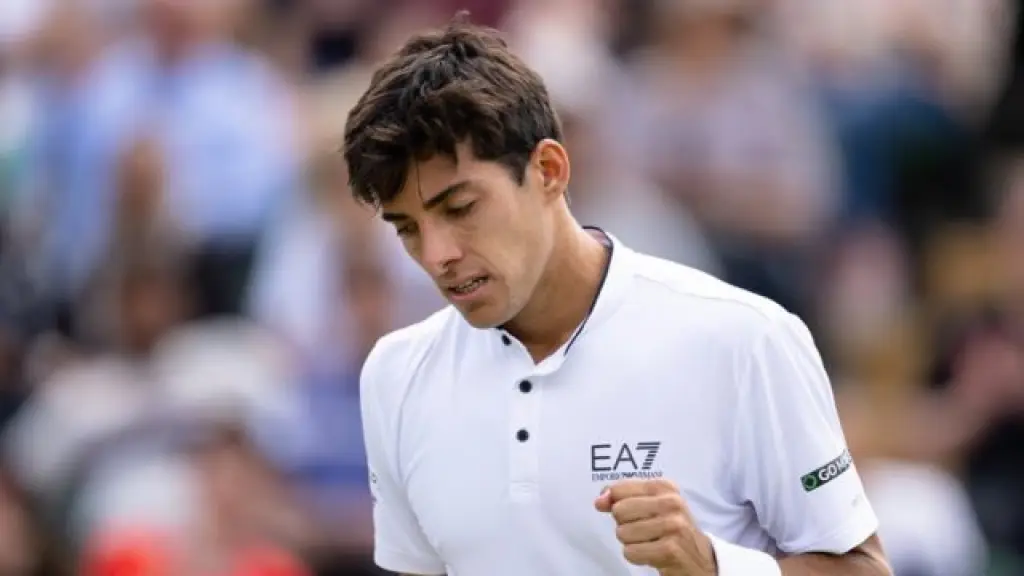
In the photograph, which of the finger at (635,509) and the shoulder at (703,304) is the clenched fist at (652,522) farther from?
the shoulder at (703,304)

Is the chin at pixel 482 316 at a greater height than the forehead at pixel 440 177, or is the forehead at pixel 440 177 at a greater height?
the forehead at pixel 440 177

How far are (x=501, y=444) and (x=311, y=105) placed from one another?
466cm

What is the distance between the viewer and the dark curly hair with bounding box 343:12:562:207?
10.9 feet

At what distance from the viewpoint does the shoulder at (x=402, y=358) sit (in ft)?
12.0

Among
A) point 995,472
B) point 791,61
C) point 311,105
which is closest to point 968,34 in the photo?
point 791,61

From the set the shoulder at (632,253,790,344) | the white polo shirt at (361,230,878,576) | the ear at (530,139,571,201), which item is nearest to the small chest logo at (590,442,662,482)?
the white polo shirt at (361,230,878,576)

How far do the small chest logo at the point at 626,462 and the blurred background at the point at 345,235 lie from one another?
113 inches

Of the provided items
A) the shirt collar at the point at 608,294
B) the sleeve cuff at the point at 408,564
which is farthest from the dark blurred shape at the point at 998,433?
the shirt collar at the point at 608,294

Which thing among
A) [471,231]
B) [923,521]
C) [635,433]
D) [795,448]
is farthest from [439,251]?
[923,521]

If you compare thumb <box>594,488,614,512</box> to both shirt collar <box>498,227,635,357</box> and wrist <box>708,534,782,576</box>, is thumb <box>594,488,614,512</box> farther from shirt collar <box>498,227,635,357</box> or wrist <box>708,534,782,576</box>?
shirt collar <box>498,227,635,357</box>

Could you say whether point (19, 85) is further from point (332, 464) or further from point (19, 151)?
point (332, 464)

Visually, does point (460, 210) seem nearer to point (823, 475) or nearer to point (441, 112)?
point (441, 112)

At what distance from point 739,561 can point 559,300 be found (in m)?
0.59

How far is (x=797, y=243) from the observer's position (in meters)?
7.17
